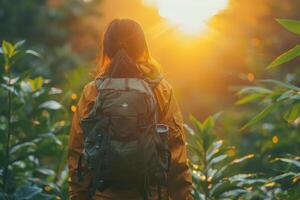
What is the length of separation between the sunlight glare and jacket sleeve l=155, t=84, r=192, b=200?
1380 cm

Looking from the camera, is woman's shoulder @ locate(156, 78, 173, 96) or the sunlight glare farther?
the sunlight glare

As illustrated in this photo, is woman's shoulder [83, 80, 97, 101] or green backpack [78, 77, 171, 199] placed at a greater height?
woman's shoulder [83, 80, 97, 101]

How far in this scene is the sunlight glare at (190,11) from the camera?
1892 cm

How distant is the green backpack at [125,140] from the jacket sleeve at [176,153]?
0.62 ft

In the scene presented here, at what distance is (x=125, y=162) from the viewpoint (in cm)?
313

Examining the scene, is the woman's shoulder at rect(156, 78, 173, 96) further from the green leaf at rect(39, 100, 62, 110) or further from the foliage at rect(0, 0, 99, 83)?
the foliage at rect(0, 0, 99, 83)

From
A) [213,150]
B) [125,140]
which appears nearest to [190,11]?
[213,150]

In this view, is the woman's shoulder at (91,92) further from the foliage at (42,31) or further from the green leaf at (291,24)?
the foliage at (42,31)

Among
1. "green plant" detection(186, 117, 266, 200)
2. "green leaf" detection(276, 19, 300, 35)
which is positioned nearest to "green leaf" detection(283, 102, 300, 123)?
"green leaf" detection(276, 19, 300, 35)

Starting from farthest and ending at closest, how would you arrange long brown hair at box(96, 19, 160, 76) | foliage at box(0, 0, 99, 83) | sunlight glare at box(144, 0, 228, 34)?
sunlight glare at box(144, 0, 228, 34)
foliage at box(0, 0, 99, 83)
long brown hair at box(96, 19, 160, 76)

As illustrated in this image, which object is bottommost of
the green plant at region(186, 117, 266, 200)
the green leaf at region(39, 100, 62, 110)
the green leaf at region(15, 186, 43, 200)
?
the green leaf at region(15, 186, 43, 200)

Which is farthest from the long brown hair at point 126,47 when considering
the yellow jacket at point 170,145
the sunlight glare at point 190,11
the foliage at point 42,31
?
the sunlight glare at point 190,11

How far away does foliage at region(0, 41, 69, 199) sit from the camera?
193 inches

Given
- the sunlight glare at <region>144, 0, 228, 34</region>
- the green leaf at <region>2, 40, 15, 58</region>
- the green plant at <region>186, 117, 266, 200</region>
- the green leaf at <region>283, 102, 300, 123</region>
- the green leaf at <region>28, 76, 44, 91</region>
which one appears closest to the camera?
the green leaf at <region>283, 102, 300, 123</region>
